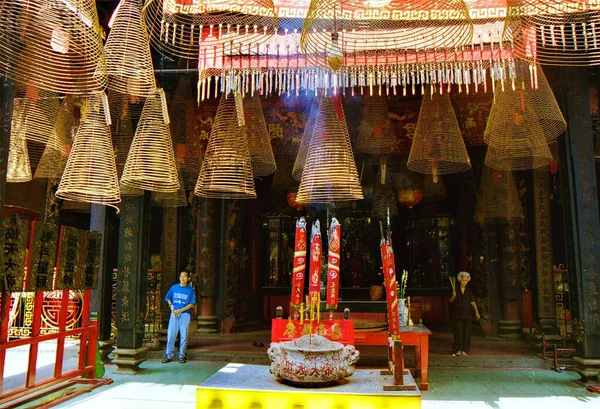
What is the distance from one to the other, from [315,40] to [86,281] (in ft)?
14.1

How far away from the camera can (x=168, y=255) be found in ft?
35.8

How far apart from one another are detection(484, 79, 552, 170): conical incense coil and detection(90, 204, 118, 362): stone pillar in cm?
584

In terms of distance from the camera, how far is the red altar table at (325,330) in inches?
230

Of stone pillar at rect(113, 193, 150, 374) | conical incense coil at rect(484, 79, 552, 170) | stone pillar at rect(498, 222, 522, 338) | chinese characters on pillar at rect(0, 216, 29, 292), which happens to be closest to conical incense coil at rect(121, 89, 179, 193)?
chinese characters on pillar at rect(0, 216, 29, 292)

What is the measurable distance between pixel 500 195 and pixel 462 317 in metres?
2.38

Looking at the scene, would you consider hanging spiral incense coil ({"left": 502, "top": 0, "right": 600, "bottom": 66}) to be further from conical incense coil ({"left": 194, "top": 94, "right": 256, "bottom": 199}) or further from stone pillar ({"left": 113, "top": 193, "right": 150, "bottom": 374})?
stone pillar ({"left": 113, "top": 193, "right": 150, "bottom": 374})

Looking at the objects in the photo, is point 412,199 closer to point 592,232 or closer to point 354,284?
point 354,284

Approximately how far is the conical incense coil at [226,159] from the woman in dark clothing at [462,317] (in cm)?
379

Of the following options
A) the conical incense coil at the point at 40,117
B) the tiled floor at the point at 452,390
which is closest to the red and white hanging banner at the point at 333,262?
the tiled floor at the point at 452,390

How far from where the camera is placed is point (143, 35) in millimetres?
5176

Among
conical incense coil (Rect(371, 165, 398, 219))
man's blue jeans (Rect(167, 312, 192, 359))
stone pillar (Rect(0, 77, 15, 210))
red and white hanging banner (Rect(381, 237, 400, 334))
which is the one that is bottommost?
man's blue jeans (Rect(167, 312, 192, 359))

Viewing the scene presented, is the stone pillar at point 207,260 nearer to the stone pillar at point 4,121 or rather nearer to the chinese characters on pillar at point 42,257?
the chinese characters on pillar at point 42,257

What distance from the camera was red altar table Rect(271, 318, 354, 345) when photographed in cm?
585

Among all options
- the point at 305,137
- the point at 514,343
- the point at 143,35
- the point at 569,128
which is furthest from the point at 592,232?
the point at 143,35
